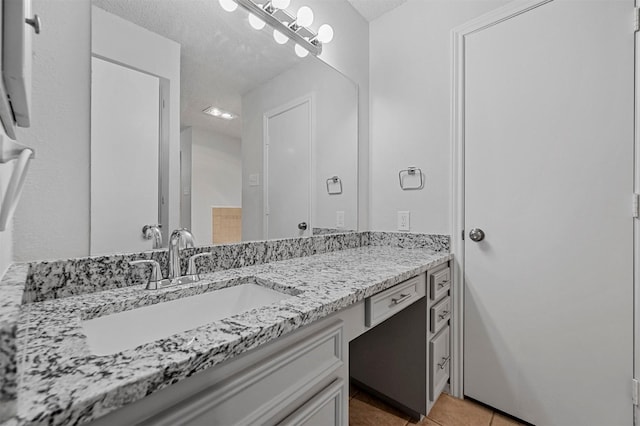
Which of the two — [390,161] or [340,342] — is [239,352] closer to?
[340,342]

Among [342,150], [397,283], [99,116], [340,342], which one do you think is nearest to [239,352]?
[340,342]

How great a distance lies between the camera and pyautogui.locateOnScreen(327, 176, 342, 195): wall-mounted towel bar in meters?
1.77

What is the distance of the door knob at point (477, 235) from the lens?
5.00ft

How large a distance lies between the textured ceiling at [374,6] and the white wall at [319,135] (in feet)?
1.62

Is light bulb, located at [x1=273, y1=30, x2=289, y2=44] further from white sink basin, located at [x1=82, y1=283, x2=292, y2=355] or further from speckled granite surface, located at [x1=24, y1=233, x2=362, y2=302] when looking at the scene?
white sink basin, located at [x1=82, y1=283, x2=292, y2=355]

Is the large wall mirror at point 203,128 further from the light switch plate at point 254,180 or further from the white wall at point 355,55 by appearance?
the white wall at point 355,55

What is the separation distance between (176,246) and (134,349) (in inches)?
19.5

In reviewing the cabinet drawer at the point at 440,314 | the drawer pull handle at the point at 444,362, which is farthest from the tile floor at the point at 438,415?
the cabinet drawer at the point at 440,314

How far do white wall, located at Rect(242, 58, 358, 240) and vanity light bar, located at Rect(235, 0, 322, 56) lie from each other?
8cm

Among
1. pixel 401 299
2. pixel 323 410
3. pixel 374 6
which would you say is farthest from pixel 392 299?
pixel 374 6

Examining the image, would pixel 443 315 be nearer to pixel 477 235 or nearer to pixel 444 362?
pixel 444 362

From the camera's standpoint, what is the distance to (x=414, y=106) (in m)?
1.79

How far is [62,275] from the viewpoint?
799 millimetres

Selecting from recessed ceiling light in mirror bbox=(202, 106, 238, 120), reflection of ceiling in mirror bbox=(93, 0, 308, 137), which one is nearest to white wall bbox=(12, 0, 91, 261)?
reflection of ceiling in mirror bbox=(93, 0, 308, 137)
